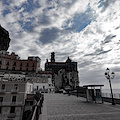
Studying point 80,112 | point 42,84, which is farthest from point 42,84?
point 80,112

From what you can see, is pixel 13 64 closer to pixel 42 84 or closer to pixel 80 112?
pixel 42 84

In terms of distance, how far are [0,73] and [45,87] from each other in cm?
2526

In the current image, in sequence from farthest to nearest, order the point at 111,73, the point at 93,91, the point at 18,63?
the point at 18,63, the point at 93,91, the point at 111,73

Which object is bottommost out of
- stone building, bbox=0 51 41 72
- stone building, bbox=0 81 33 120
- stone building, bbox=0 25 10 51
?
stone building, bbox=0 81 33 120

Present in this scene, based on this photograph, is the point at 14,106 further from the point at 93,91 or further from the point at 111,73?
the point at 111,73

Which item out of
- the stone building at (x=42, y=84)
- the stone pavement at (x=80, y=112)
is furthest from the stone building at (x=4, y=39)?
the stone pavement at (x=80, y=112)

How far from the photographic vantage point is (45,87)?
4950cm

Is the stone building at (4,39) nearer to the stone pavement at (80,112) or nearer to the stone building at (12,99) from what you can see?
the stone building at (12,99)

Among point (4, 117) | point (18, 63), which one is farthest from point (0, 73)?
point (4, 117)

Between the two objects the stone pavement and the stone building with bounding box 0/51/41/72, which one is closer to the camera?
the stone pavement

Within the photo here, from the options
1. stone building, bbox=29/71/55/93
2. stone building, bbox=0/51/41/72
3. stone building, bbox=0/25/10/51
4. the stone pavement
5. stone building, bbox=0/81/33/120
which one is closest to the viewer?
the stone pavement

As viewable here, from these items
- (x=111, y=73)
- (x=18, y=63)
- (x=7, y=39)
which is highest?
(x=7, y=39)

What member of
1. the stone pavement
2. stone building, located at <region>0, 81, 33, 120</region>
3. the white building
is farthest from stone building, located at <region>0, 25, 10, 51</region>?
the stone pavement

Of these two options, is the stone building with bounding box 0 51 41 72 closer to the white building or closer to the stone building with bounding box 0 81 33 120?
the white building
